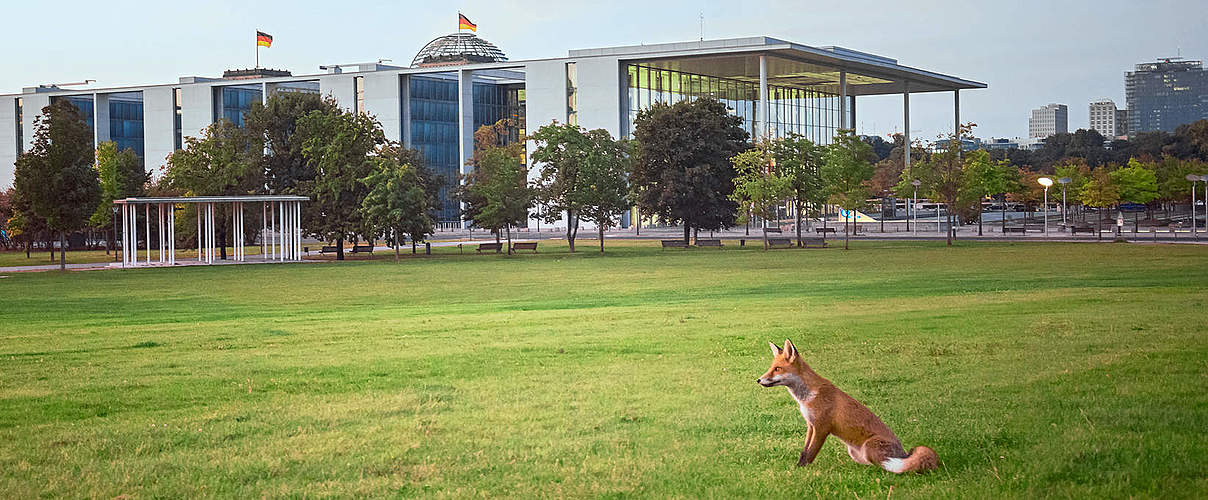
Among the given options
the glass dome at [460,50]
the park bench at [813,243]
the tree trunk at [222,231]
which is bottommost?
the park bench at [813,243]

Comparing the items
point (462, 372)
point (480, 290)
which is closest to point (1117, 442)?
point (462, 372)

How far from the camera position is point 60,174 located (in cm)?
5384

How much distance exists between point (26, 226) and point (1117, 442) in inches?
2765

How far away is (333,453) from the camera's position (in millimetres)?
9562

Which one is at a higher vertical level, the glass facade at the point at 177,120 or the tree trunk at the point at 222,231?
the glass facade at the point at 177,120

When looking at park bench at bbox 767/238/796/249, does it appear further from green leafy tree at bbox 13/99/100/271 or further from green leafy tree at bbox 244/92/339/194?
green leafy tree at bbox 13/99/100/271

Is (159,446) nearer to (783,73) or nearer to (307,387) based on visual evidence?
(307,387)

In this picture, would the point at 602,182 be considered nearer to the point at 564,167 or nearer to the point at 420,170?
the point at 564,167

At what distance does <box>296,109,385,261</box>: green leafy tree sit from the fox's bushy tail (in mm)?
55569

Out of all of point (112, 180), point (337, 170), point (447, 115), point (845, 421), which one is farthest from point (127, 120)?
point (845, 421)

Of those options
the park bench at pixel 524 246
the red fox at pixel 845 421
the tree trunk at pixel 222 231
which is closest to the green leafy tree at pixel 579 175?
the park bench at pixel 524 246

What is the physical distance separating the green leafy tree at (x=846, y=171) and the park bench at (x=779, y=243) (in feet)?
17.1

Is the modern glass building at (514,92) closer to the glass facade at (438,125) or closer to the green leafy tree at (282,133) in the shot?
the glass facade at (438,125)

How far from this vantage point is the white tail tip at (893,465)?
26.4ft
